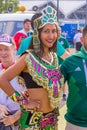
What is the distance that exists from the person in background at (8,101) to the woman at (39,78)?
0.17 meters

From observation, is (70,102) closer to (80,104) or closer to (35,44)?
(80,104)

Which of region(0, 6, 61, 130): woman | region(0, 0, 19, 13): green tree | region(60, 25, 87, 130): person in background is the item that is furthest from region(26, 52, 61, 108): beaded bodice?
region(0, 0, 19, 13): green tree

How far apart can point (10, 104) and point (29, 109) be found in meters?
0.39

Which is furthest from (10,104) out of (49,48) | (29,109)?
(49,48)

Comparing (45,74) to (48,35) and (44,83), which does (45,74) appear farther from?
(48,35)

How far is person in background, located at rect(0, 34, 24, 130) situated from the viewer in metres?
3.37

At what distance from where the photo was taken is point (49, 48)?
3.41m

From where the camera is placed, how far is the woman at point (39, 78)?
10.4 feet

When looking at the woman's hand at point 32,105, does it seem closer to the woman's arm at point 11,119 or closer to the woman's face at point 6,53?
the woman's arm at point 11,119

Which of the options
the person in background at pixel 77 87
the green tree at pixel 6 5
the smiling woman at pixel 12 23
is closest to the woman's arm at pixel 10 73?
the person in background at pixel 77 87

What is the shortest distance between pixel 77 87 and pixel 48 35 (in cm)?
49

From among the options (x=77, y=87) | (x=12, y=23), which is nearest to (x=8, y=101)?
(x=77, y=87)

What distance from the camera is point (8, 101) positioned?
11.6 feet

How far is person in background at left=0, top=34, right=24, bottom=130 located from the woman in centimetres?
17
